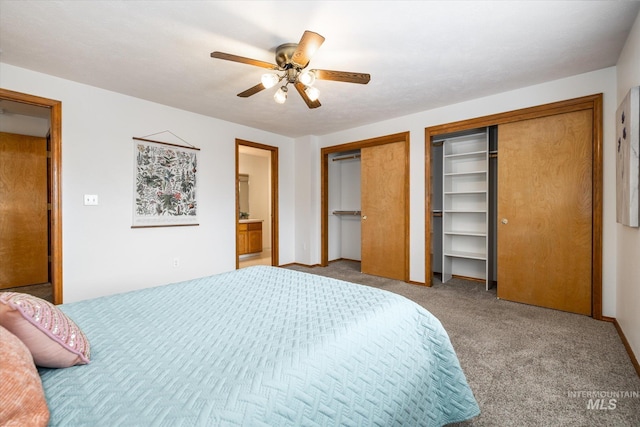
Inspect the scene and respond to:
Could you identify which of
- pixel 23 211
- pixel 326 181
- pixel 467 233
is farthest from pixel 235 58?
pixel 23 211

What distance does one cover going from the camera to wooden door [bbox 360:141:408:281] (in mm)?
4328

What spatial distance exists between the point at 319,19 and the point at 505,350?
2.83m

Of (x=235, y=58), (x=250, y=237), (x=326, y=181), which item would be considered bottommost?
(x=250, y=237)

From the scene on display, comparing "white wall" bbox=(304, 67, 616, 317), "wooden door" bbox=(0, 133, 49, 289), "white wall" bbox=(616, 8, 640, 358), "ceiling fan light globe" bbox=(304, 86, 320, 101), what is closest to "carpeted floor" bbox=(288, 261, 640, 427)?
"white wall" bbox=(616, 8, 640, 358)

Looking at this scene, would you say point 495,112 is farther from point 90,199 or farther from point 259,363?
point 90,199

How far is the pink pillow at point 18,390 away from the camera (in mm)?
614

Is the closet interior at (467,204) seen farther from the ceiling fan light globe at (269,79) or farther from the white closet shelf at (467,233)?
the ceiling fan light globe at (269,79)

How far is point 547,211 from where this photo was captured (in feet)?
10.3

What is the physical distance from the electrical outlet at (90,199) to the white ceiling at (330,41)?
3.98 ft

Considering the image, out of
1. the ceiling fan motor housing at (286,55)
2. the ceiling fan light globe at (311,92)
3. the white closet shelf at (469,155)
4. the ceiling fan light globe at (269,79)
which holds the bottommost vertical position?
the white closet shelf at (469,155)

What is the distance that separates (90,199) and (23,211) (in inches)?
74.0

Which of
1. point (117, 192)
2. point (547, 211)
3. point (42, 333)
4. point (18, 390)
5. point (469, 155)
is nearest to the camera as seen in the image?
point (18, 390)

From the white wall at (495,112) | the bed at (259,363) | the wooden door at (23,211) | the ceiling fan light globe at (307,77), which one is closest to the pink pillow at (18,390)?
the bed at (259,363)

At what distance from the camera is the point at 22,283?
404 centimetres
